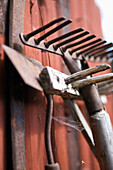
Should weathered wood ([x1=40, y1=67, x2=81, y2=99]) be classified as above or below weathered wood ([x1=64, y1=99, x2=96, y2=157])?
above

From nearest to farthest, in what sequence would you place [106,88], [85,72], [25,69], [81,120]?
[25,69] → [85,72] → [81,120] → [106,88]

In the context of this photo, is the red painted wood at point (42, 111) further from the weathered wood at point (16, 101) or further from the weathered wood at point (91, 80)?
the weathered wood at point (91, 80)

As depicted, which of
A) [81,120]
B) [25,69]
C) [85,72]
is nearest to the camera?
[25,69]

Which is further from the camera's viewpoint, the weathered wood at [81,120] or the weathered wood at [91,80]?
the weathered wood at [81,120]

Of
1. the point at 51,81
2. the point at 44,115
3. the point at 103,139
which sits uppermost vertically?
the point at 51,81

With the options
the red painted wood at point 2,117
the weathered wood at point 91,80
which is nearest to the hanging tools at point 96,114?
the weathered wood at point 91,80

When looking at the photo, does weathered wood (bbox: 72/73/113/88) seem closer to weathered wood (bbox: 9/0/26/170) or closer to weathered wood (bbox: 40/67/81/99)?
weathered wood (bbox: 40/67/81/99)

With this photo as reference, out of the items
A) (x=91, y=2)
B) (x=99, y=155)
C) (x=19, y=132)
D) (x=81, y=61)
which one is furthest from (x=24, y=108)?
(x=91, y=2)

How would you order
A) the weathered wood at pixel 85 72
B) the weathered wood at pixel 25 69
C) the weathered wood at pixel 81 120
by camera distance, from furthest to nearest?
1. the weathered wood at pixel 81 120
2. the weathered wood at pixel 85 72
3. the weathered wood at pixel 25 69

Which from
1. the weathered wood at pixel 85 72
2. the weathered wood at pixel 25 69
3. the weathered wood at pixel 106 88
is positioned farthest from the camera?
the weathered wood at pixel 106 88

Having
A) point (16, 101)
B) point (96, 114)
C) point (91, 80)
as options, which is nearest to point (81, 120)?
point (96, 114)

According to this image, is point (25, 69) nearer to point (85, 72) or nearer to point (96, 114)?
point (85, 72)

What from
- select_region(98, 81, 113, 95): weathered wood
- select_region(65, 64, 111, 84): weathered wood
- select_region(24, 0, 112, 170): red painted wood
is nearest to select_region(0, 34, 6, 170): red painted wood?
select_region(24, 0, 112, 170): red painted wood

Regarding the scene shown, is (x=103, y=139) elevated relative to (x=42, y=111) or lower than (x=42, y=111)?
lower
